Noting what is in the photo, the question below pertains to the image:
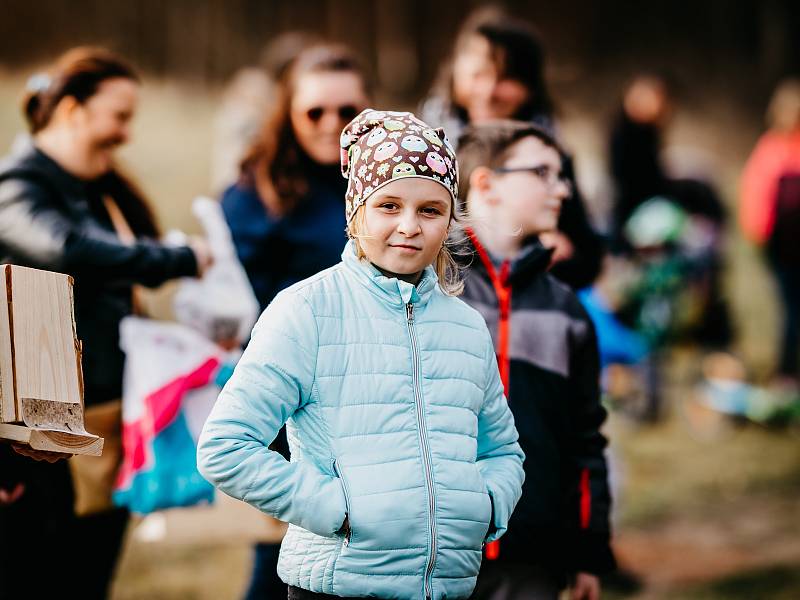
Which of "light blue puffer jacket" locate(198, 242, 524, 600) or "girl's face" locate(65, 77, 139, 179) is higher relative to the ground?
"girl's face" locate(65, 77, 139, 179)

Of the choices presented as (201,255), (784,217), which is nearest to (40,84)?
(201,255)

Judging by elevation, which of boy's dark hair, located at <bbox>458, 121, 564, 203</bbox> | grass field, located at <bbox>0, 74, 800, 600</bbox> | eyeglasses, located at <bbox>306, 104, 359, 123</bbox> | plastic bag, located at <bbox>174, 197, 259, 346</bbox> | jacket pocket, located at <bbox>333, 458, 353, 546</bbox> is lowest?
grass field, located at <bbox>0, 74, 800, 600</bbox>

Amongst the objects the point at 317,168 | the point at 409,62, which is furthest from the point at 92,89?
the point at 409,62

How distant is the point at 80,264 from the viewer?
11.1 feet

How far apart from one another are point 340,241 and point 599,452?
1.12 m

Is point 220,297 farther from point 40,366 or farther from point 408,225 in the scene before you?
point 408,225

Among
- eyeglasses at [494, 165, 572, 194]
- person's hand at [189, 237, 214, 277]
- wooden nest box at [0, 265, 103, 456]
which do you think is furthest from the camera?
person's hand at [189, 237, 214, 277]

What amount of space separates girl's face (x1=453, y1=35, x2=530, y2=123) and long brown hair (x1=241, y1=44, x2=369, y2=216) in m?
0.38

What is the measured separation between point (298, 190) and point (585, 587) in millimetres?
1554

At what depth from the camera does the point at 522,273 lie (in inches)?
119

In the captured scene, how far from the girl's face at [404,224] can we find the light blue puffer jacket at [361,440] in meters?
0.05

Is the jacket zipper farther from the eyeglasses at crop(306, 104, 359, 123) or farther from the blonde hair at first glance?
the eyeglasses at crop(306, 104, 359, 123)

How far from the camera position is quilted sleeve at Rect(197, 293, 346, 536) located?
2.17 metres

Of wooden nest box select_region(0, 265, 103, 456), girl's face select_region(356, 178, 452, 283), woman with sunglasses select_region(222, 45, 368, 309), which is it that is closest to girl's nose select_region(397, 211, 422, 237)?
girl's face select_region(356, 178, 452, 283)
